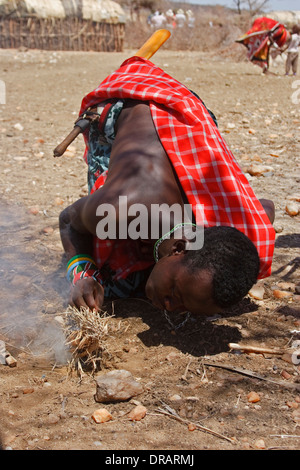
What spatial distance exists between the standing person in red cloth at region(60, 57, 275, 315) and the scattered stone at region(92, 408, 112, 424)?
0.51 metres

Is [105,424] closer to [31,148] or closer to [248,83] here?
[31,148]

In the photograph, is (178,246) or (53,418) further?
(178,246)

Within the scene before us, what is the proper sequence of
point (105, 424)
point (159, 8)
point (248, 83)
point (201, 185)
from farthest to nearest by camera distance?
1. point (159, 8)
2. point (248, 83)
3. point (201, 185)
4. point (105, 424)

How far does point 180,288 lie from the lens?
80.7 inches

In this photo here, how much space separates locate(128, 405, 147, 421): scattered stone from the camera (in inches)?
71.6

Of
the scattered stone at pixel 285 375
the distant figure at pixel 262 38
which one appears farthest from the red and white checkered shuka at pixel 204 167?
the distant figure at pixel 262 38

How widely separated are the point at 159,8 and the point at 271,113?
27.6m

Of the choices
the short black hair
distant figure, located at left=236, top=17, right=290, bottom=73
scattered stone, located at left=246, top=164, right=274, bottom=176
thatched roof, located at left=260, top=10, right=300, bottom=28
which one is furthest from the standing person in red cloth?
thatched roof, located at left=260, top=10, right=300, bottom=28

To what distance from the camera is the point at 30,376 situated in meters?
2.13

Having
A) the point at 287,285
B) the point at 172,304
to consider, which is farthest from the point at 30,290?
the point at 287,285

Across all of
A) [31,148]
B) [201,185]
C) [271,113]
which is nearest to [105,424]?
[201,185]

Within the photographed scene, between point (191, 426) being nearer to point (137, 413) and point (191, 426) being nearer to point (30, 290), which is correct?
point (137, 413)

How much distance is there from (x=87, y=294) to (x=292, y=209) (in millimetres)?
1913

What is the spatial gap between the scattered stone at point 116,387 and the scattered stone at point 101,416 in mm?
68
